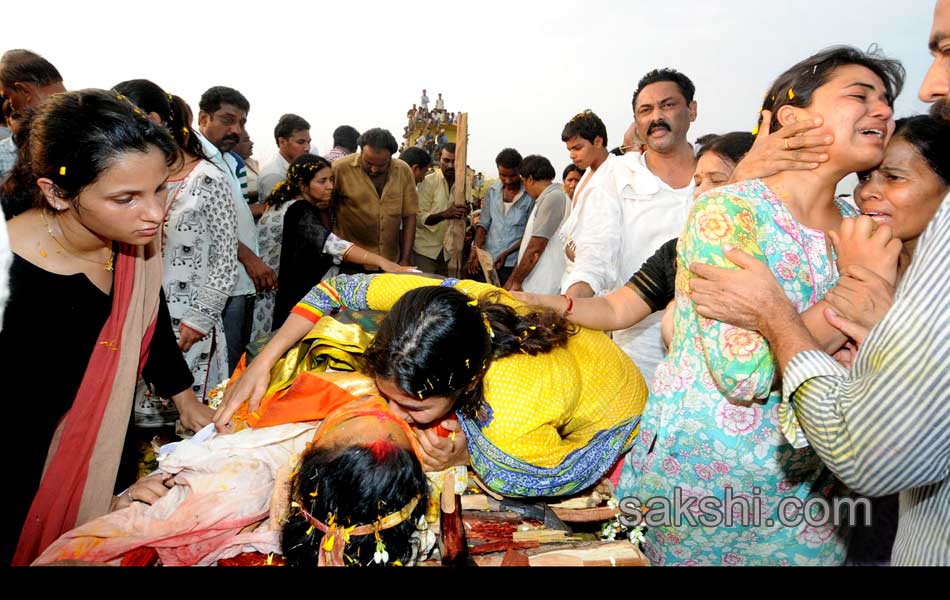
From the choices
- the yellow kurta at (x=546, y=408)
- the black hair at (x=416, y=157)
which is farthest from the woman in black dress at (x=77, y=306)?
the black hair at (x=416, y=157)

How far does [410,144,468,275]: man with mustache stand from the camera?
681 centimetres

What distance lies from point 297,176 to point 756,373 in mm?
3464

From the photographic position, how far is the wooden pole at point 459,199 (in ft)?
18.2

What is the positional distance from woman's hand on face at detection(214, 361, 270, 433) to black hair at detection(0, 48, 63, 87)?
1.93m

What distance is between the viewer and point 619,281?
2.91 meters

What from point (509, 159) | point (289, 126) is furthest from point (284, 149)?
point (509, 159)

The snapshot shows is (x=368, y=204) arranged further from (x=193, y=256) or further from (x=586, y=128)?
(x=193, y=256)

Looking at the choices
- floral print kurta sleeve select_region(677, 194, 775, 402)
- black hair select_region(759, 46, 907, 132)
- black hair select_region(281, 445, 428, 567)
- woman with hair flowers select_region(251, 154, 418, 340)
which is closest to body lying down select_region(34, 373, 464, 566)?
black hair select_region(281, 445, 428, 567)

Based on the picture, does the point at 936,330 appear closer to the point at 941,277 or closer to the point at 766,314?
the point at 941,277

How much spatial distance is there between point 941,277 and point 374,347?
127cm

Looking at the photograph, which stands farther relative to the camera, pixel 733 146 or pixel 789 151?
pixel 733 146

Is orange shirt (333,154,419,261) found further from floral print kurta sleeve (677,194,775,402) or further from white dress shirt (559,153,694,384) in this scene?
floral print kurta sleeve (677,194,775,402)

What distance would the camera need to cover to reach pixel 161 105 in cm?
240
